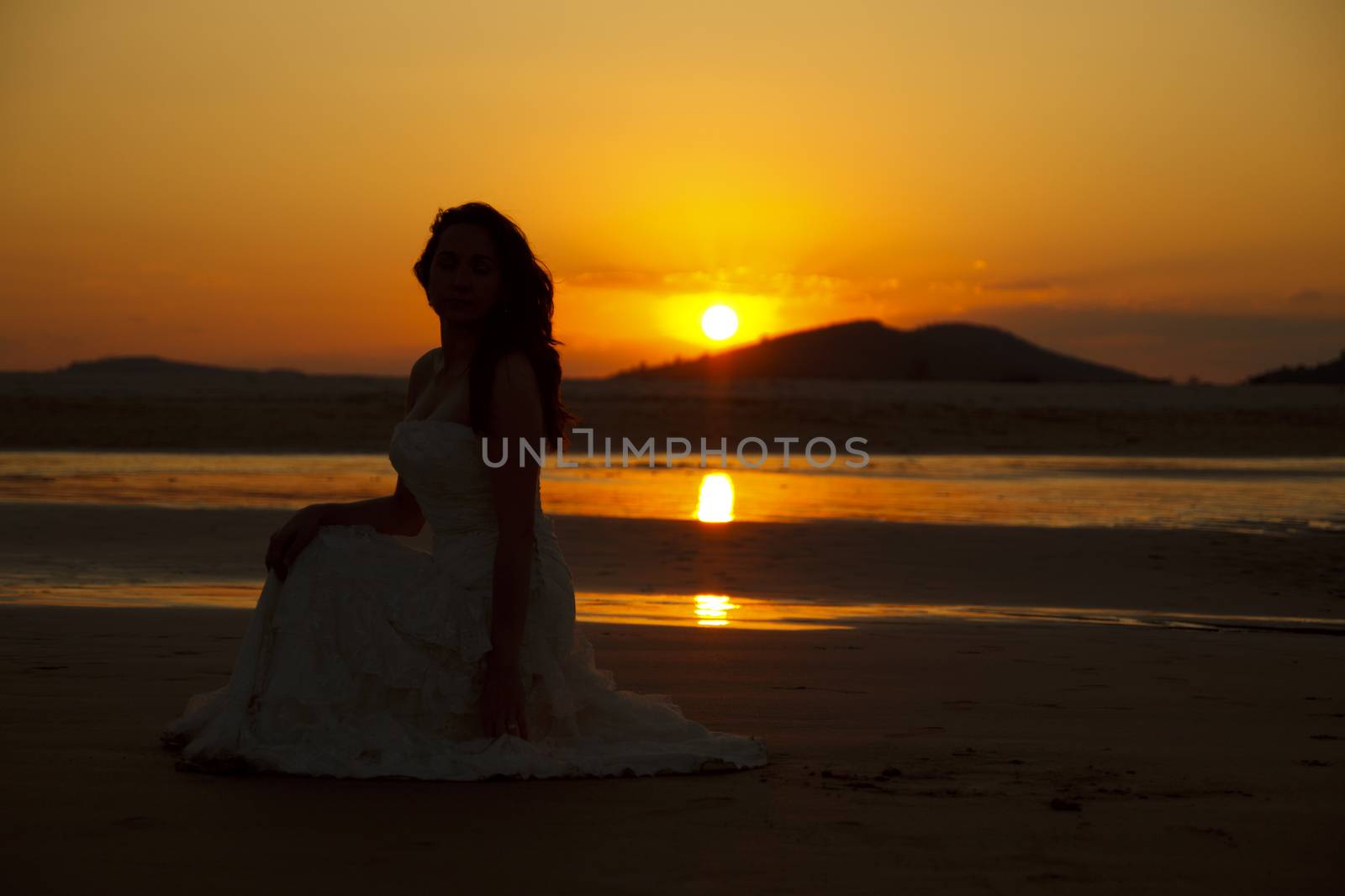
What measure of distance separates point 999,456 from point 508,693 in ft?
78.9

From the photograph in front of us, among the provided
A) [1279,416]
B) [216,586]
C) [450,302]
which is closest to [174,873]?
[450,302]

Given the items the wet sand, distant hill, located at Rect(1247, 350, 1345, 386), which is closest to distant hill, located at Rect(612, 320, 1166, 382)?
distant hill, located at Rect(1247, 350, 1345, 386)

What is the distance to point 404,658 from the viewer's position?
385 cm

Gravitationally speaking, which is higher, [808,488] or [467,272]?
[467,272]

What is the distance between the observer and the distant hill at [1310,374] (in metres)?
69.6

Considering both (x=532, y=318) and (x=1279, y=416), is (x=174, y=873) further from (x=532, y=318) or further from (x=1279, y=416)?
(x=1279, y=416)

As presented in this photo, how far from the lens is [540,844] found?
3.33 meters

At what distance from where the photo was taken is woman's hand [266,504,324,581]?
388 centimetres

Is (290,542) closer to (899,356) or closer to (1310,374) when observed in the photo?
(1310,374)

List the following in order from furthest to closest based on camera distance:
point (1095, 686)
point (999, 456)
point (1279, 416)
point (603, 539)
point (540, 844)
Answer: point (1279, 416) < point (999, 456) < point (603, 539) < point (1095, 686) < point (540, 844)

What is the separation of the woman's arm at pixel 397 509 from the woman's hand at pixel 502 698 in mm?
540

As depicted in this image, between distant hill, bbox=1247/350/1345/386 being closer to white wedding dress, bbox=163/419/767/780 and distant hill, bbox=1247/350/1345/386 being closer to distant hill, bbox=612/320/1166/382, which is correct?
distant hill, bbox=612/320/1166/382

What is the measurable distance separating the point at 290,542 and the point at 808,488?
14360mm

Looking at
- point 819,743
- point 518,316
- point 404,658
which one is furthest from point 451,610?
point 819,743
